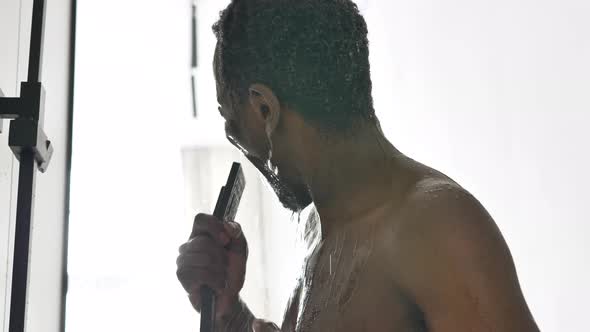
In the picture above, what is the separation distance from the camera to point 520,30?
104 centimetres

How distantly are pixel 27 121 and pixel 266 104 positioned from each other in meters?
0.22

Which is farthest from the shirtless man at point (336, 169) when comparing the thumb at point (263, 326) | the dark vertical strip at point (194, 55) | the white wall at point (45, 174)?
the dark vertical strip at point (194, 55)

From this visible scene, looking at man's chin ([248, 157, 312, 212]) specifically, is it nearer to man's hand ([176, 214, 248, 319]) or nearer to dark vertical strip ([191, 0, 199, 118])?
man's hand ([176, 214, 248, 319])

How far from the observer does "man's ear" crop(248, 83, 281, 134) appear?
0.63m

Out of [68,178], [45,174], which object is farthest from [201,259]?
[68,178]

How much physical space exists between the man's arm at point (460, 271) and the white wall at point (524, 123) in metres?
0.40

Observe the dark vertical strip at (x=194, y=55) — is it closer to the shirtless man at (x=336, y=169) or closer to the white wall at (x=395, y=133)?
the white wall at (x=395, y=133)

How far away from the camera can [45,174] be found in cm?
137

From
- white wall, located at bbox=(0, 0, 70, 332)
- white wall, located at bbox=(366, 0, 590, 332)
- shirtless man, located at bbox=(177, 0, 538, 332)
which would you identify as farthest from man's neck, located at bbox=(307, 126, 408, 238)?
white wall, located at bbox=(0, 0, 70, 332)

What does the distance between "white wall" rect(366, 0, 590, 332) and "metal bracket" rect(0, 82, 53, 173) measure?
1.83ft

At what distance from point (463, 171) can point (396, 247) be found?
2.43 ft

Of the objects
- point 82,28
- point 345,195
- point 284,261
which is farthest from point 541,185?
point 82,28

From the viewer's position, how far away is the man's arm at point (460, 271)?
487 millimetres

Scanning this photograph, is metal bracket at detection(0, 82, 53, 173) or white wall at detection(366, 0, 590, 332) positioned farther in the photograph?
white wall at detection(366, 0, 590, 332)
